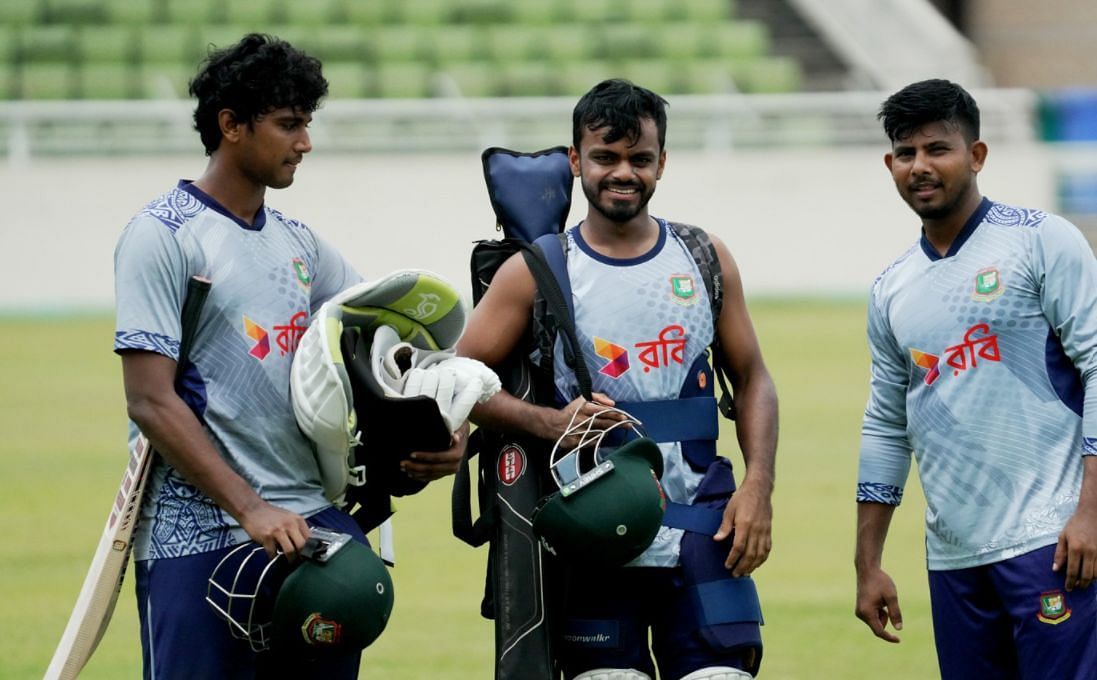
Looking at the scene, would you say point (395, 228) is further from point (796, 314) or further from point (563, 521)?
point (563, 521)

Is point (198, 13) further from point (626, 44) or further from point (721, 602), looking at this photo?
point (721, 602)

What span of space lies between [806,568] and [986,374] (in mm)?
4435

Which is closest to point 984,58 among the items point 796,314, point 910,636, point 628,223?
point 796,314

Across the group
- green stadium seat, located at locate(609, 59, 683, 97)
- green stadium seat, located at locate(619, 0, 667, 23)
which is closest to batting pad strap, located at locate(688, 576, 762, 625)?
green stadium seat, located at locate(609, 59, 683, 97)

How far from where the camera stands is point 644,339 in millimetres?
4355

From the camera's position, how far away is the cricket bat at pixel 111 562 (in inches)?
154

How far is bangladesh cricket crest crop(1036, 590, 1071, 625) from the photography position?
13.2ft

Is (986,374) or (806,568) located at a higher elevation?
(986,374)

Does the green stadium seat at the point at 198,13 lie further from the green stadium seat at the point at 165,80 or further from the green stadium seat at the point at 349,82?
the green stadium seat at the point at 349,82

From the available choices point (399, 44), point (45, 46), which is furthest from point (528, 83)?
point (45, 46)

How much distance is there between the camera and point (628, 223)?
4453 mm

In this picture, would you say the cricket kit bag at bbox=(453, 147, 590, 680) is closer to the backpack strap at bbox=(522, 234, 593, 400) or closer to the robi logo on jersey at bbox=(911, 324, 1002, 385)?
the backpack strap at bbox=(522, 234, 593, 400)

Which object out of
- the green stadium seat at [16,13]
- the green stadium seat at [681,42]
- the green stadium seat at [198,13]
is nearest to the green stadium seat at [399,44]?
the green stadium seat at [198,13]

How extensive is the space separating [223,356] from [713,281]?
1.28 m
